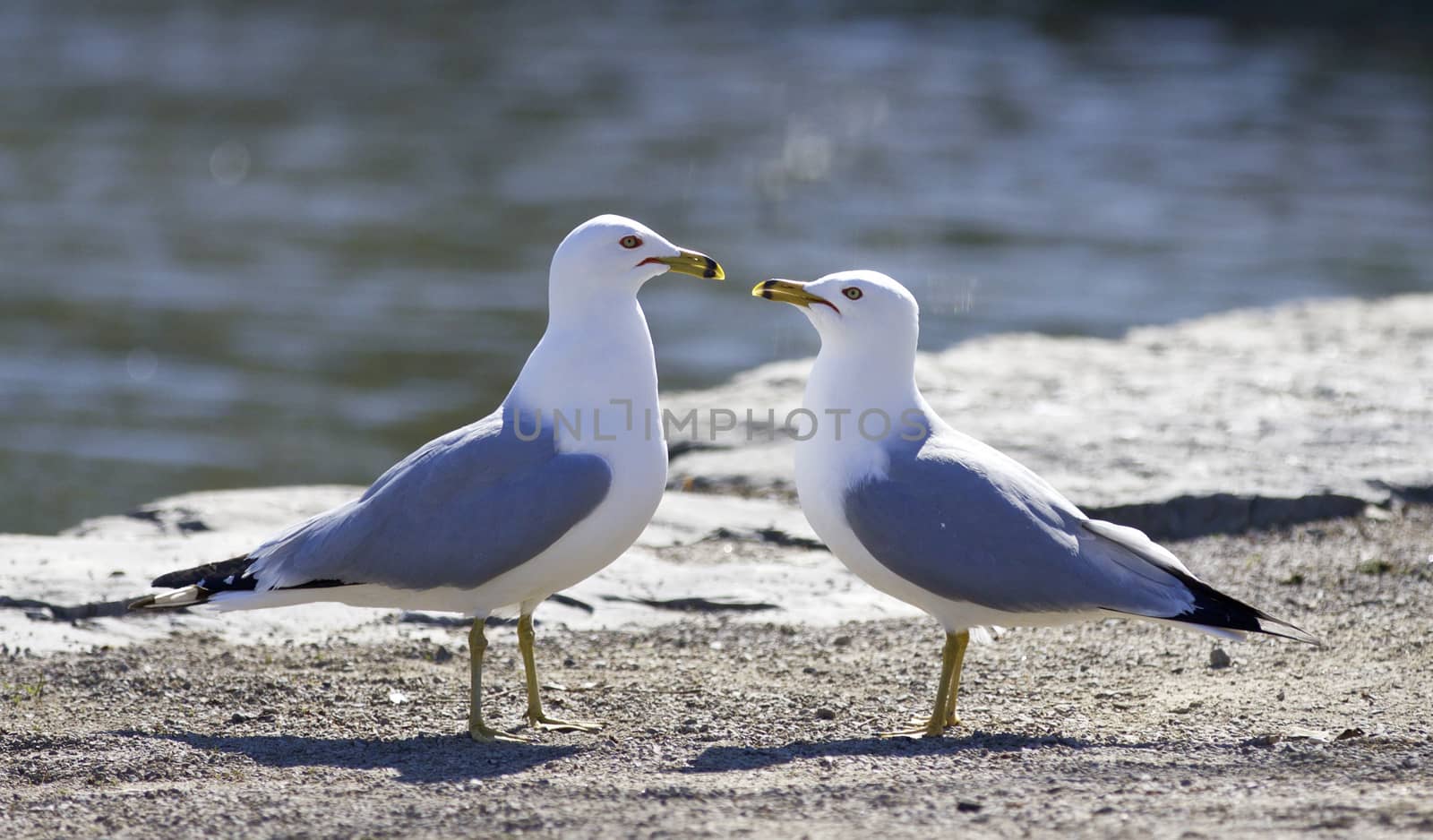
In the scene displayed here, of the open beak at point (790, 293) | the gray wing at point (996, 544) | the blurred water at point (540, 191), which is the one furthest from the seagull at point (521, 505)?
the blurred water at point (540, 191)

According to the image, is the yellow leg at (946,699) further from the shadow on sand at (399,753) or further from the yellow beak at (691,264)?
the yellow beak at (691,264)

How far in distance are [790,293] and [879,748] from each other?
1.50 meters

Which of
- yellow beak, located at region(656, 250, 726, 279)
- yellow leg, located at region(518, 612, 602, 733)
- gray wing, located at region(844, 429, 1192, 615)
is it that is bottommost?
yellow leg, located at region(518, 612, 602, 733)

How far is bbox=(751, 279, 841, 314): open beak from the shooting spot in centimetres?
552

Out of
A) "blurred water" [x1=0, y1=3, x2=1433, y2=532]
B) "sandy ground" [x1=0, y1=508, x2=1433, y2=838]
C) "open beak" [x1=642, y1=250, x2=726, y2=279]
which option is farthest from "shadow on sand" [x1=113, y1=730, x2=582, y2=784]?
"blurred water" [x1=0, y1=3, x2=1433, y2=532]

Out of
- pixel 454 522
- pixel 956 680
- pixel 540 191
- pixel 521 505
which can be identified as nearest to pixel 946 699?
Answer: pixel 956 680

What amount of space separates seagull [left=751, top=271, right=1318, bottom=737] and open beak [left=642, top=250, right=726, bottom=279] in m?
0.25

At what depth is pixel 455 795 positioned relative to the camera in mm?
4398

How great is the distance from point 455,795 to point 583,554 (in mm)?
956

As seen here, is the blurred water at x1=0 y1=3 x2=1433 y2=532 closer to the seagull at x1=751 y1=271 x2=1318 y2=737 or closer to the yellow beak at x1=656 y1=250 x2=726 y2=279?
the yellow beak at x1=656 y1=250 x2=726 y2=279

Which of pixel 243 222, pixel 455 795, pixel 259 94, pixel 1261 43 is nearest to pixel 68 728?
pixel 455 795

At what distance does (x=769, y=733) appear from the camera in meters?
5.12

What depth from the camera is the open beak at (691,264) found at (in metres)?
5.52

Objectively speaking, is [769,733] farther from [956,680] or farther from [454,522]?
[454,522]
